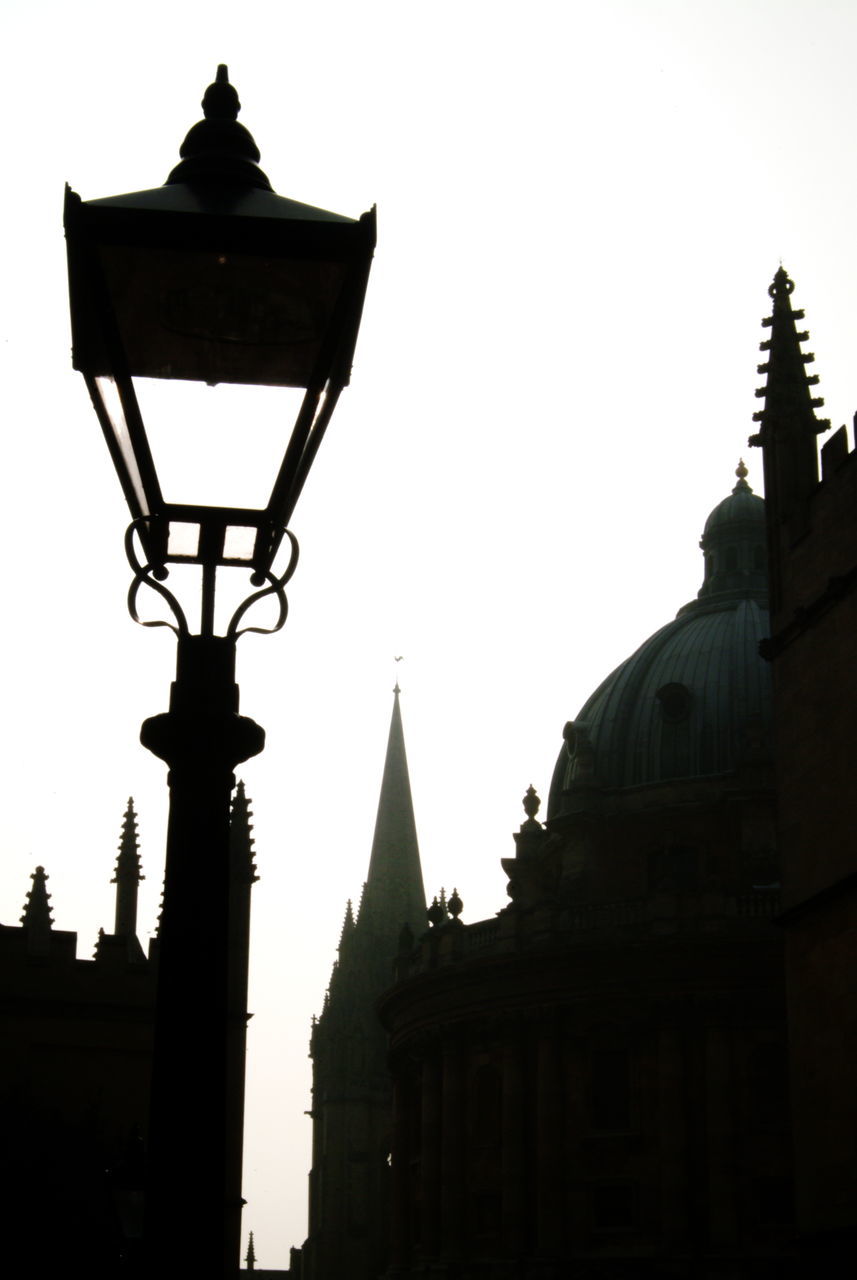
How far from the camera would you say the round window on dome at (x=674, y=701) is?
213ft

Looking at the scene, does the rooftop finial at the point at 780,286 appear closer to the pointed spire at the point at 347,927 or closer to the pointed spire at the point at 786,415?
the pointed spire at the point at 786,415

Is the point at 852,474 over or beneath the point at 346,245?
over

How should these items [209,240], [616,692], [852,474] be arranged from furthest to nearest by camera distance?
[616,692] < [852,474] < [209,240]

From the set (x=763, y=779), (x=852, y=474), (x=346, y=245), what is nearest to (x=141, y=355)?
(x=346, y=245)

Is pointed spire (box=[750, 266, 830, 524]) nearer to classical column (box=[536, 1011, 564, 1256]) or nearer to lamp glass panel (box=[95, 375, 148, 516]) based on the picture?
lamp glass panel (box=[95, 375, 148, 516])

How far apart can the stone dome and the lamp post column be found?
187 ft

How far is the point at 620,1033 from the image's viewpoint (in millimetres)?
55000

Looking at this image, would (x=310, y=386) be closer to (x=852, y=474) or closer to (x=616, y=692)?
(x=852, y=474)

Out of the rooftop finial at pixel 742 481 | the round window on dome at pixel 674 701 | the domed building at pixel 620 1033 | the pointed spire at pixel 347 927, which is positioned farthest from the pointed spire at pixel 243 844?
the pointed spire at pixel 347 927

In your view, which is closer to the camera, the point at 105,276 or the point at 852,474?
the point at 105,276

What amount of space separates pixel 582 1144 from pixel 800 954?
2939 centimetres

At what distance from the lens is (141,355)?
4.92 meters

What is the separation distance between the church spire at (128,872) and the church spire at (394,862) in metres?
54.6

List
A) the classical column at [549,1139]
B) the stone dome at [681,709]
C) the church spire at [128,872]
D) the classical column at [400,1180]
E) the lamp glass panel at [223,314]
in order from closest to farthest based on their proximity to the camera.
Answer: the lamp glass panel at [223,314], the church spire at [128,872], the classical column at [549,1139], the classical column at [400,1180], the stone dome at [681,709]
